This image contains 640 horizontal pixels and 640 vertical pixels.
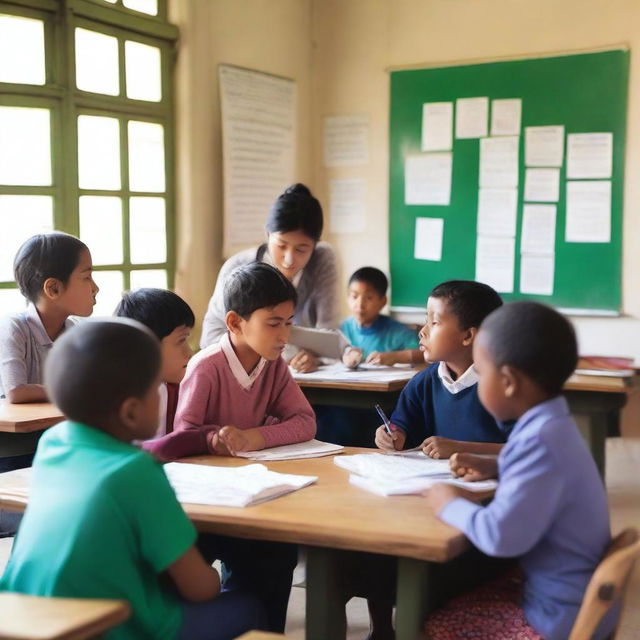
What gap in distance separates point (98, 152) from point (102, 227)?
1.16ft

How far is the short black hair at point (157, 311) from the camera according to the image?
2.35 meters

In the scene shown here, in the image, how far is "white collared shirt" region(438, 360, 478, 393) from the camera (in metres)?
2.34

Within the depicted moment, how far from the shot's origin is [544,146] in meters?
5.26

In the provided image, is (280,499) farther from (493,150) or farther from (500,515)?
(493,150)

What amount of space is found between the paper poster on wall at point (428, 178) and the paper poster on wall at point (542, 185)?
0.48 meters

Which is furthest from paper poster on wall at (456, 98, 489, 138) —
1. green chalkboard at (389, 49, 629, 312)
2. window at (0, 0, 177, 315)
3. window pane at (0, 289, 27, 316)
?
window pane at (0, 289, 27, 316)

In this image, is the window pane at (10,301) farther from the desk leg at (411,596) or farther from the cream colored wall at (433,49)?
the desk leg at (411,596)

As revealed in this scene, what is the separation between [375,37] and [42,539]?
4842mm

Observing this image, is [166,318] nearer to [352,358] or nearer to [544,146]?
[352,358]

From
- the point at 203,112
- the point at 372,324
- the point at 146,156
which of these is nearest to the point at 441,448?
the point at 372,324

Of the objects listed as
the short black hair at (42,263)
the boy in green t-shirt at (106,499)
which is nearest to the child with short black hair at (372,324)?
the short black hair at (42,263)

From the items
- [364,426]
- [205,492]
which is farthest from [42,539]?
[364,426]

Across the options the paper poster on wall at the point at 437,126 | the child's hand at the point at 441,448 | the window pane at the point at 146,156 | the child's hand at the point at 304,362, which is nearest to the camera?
the child's hand at the point at 441,448

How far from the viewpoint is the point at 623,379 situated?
3561 millimetres
